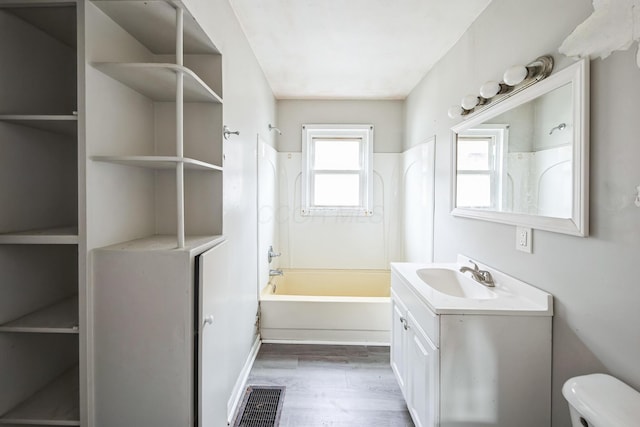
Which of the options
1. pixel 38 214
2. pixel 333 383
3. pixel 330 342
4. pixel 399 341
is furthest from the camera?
pixel 330 342

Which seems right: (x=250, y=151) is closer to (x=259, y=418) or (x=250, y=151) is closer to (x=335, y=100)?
(x=335, y=100)

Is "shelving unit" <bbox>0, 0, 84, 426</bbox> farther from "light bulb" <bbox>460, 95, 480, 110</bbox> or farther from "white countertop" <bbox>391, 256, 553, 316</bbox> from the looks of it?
"light bulb" <bbox>460, 95, 480, 110</bbox>

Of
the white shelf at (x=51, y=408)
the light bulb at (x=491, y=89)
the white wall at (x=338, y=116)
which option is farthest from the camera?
the white wall at (x=338, y=116)

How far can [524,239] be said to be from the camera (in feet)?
4.47

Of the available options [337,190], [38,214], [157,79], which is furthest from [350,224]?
[38,214]

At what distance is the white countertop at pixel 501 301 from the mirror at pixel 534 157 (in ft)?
1.01

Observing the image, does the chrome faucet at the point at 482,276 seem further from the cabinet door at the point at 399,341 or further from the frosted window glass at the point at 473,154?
the frosted window glass at the point at 473,154

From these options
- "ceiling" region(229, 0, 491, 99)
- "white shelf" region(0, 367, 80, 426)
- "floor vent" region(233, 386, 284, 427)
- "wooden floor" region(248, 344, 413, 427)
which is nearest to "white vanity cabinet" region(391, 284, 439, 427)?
"wooden floor" region(248, 344, 413, 427)

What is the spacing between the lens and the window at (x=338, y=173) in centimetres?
341

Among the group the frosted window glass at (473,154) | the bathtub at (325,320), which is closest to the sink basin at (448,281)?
the frosted window glass at (473,154)

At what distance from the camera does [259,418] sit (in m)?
1.71

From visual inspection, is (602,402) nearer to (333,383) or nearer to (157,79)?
(333,383)

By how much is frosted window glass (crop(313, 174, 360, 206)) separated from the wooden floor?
5.40 feet

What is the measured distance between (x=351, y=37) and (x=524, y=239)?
5.71 ft
